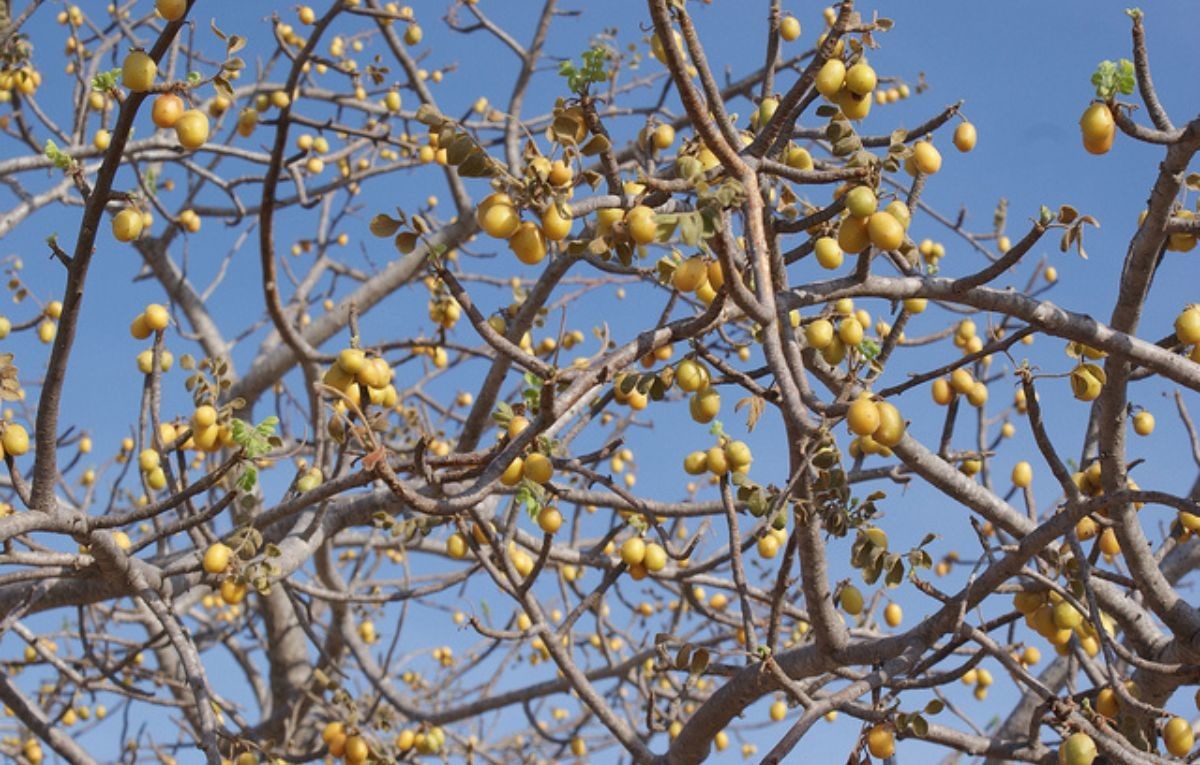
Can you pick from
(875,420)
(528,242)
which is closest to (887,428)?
(875,420)

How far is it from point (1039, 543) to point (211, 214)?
5997 mm

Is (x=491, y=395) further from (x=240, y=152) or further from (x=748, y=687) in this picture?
(x=240, y=152)

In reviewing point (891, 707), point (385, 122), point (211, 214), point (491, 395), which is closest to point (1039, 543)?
point (891, 707)

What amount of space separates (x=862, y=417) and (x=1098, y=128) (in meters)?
0.98

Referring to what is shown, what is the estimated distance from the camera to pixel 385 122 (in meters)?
6.86

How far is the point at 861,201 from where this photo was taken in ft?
7.39

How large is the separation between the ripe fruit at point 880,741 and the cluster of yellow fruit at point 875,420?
794 mm

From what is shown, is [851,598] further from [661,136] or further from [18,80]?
[18,80]

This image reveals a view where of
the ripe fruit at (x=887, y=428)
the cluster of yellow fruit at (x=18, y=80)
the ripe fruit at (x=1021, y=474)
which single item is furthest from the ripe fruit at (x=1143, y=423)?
the cluster of yellow fruit at (x=18, y=80)

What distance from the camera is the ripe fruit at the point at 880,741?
8.59 feet

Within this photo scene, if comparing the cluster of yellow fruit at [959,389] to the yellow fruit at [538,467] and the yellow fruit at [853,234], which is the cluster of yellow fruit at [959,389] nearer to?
the yellow fruit at [853,234]

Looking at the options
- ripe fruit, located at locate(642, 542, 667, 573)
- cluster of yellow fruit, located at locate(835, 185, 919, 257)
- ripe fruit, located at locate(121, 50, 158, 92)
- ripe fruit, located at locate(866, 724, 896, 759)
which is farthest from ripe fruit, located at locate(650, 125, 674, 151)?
ripe fruit, located at locate(866, 724, 896, 759)

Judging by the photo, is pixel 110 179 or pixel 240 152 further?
pixel 240 152

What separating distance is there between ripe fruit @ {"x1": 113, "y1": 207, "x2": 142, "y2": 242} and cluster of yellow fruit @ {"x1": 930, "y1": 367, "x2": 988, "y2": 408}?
2.50 metres
